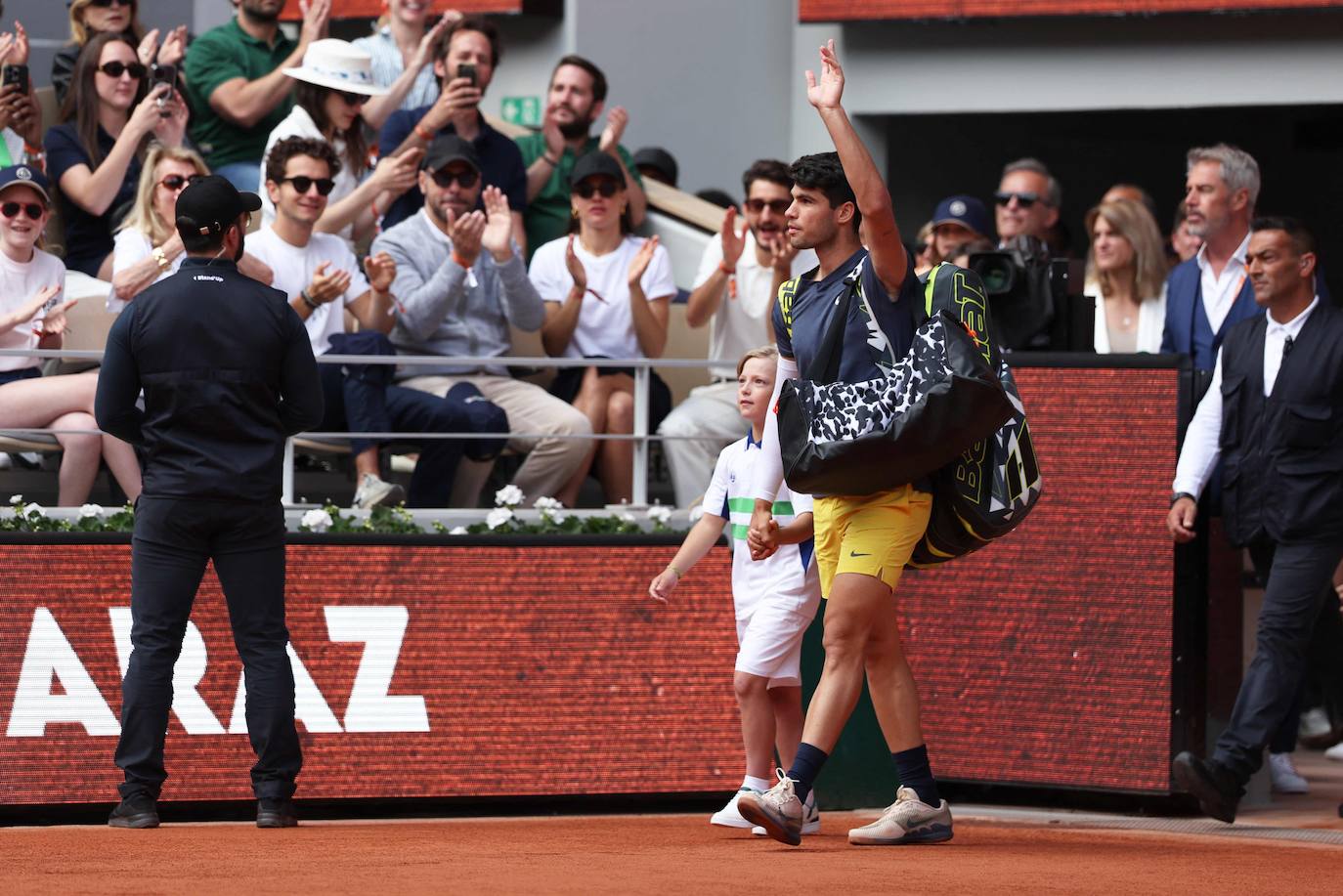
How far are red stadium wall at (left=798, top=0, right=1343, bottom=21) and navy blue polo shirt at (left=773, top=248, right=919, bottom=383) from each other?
7.09 meters

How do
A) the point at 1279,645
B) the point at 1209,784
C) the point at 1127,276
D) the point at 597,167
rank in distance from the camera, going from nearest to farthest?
the point at 1209,784, the point at 1279,645, the point at 1127,276, the point at 597,167

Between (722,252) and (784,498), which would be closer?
(784,498)

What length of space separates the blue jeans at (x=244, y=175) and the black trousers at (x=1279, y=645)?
5.39 m

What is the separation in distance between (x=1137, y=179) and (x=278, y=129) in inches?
364

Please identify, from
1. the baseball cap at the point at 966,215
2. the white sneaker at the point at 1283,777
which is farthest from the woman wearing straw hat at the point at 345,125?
the white sneaker at the point at 1283,777

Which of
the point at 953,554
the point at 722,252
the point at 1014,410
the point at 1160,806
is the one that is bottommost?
the point at 1160,806

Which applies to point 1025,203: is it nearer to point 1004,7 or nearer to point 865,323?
point 1004,7

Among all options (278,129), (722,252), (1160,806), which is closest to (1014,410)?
(1160,806)

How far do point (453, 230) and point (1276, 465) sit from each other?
12.1ft

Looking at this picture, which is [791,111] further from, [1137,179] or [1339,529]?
[1339,529]

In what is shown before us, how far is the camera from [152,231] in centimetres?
916

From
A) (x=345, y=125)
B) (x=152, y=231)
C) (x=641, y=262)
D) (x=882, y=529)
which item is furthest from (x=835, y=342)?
(x=345, y=125)

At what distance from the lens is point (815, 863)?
625cm

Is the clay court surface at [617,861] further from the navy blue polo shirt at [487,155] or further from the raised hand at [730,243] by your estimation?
the navy blue polo shirt at [487,155]
